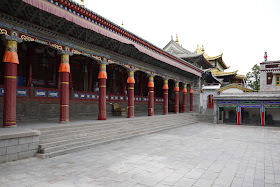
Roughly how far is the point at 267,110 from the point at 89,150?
55.9 ft

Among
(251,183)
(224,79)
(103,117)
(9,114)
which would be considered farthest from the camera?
(224,79)

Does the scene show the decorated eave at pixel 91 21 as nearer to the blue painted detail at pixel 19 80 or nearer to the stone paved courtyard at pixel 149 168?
the blue painted detail at pixel 19 80

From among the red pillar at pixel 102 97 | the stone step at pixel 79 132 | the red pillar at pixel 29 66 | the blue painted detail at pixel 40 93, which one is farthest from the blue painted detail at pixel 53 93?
the stone step at pixel 79 132

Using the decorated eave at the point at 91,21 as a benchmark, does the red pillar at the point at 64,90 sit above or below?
below

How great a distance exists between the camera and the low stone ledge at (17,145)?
221 inches

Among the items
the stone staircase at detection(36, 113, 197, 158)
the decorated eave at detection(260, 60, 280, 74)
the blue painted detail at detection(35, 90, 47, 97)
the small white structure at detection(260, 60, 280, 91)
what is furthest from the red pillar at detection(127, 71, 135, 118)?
the decorated eave at detection(260, 60, 280, 74)

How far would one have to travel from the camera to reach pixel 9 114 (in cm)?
711

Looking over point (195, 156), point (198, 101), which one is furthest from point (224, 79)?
point (195, 156)

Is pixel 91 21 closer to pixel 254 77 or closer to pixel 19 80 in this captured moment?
pixel 19 80

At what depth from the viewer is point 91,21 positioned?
30.6ft

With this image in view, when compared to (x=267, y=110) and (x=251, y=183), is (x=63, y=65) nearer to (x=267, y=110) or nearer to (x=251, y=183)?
(x=251, y=183)

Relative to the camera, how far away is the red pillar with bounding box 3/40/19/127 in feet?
23.3

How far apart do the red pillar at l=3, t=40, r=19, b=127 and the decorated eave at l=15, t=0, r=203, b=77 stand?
6.26ft

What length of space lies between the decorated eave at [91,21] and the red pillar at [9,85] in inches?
75.2
